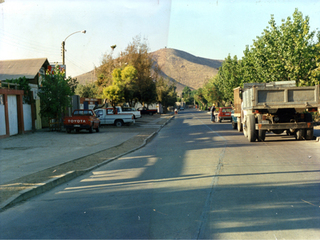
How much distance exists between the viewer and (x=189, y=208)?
215 inches

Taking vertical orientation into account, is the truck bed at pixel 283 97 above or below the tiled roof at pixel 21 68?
below

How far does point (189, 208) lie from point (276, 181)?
8.90 feet

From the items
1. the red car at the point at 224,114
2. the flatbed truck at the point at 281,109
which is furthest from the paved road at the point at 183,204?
the red car at the point at 224,114

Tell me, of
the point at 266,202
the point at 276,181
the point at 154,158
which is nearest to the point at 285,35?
the point at 154,158

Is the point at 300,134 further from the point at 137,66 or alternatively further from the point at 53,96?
the point at 137,66

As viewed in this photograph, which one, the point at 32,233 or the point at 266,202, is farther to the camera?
the point at 266,202

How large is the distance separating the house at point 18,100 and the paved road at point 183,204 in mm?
12716

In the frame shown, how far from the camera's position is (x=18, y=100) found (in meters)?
21.8

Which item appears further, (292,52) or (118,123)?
(118,123)

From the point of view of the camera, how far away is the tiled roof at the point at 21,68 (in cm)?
2836

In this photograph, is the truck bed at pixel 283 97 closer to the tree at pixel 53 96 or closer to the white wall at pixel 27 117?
the tree at pixel 53 96

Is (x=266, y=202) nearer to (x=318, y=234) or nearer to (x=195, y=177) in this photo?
(x=318, y=234)

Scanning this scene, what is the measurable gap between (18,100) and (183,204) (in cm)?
1909

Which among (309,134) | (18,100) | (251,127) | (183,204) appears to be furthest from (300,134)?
(18,100)
